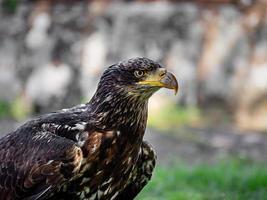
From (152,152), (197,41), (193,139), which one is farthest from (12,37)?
(152,152)

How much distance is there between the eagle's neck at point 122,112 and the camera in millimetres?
5711

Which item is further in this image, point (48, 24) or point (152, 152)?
point (48, 24)

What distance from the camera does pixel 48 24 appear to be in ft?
51.8

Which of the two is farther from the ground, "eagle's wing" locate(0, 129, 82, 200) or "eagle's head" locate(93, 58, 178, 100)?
"eagle's head" locate(93, 58, 178, 100)

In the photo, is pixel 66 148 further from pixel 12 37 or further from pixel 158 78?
pixel 12 37

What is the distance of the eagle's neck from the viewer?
18.7 feet

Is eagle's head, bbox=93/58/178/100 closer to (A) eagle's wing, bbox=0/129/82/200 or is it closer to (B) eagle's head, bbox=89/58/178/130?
(B) eagle's head, bbox=89/58/178/130

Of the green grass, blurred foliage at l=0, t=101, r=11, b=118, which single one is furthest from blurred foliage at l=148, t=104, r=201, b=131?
the green grass

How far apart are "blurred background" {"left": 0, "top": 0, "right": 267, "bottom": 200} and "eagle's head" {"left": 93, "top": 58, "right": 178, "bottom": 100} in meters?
7.95

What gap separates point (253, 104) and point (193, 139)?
2.55m

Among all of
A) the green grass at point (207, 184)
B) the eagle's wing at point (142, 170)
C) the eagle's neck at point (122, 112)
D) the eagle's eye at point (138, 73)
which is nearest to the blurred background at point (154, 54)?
the green grass at point (207, 184)

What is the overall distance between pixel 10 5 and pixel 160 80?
10.5 meters

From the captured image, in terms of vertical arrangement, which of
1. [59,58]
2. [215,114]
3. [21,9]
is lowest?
[215,114]

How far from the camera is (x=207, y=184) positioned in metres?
8.64
